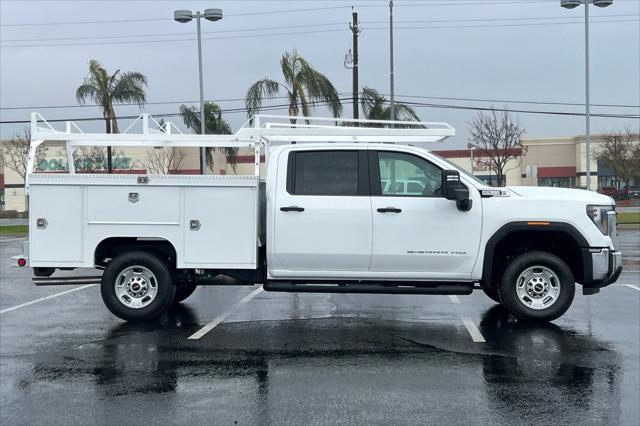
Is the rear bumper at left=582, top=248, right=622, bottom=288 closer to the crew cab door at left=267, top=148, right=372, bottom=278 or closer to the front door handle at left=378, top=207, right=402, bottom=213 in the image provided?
the front door handle at left=378, top=207, right=402, bottom=213

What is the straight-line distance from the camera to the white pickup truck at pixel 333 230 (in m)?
8.14

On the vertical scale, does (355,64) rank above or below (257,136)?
above

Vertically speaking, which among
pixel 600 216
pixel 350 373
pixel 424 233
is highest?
pixel 600 216

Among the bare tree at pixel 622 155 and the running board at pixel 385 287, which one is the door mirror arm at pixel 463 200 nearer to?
the running board at pixel 385 287

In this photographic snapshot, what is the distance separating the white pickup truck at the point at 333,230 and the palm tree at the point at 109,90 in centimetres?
2026

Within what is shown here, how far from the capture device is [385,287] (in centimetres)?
836

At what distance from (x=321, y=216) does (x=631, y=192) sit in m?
57.8

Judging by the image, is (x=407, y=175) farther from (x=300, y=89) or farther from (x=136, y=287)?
(x=300, y=89)

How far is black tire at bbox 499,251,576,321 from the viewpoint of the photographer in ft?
26.8

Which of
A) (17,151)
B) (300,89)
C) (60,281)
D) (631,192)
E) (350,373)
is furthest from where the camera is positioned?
(631,192)

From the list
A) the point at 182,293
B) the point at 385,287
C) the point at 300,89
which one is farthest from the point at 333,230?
the point at 300,89

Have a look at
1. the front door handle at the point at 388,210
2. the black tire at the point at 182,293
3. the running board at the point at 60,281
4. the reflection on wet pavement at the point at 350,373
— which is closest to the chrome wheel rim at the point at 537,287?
the reflection on wet pavement at the point at 350,373

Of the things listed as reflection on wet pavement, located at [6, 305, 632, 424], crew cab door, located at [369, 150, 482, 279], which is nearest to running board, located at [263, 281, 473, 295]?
crew cab door, located at [369, 150, 482, 279]

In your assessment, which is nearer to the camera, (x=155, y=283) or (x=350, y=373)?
(x=350, y=373)
